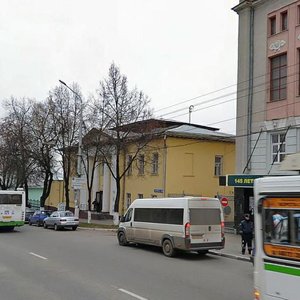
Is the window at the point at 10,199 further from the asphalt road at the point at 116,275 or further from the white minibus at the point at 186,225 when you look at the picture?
the white minibus at the point at 186,225

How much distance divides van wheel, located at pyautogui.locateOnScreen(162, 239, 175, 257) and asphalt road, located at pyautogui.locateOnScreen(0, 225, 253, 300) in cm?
29

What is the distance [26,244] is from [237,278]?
12.2 metres

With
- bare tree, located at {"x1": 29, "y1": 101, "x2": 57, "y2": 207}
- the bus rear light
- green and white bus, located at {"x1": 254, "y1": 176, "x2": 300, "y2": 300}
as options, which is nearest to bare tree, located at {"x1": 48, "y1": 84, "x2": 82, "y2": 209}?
bare tree, located at {"x1": 29, "y1": 101, "x2": 57, "y2": 207}


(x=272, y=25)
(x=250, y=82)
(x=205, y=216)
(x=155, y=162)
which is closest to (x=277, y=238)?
(x=205, y=216)

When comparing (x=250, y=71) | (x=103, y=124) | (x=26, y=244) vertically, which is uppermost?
(x=250, y=71)

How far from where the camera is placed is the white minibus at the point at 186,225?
17906 mm

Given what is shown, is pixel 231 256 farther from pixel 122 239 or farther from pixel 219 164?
pixel 219 164

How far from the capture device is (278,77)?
27609 millimetres

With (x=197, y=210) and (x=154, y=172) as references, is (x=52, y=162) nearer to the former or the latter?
(x=154, y=172)

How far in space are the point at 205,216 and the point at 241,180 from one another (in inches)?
388

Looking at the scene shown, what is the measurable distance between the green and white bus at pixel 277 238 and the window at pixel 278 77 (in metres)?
21.5

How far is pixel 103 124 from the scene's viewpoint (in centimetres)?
3703

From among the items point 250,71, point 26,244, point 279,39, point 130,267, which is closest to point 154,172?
point 250,71

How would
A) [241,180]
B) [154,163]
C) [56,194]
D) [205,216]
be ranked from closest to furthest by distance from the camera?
[205,216] → [241,180] → [154,163] → [56,194]
